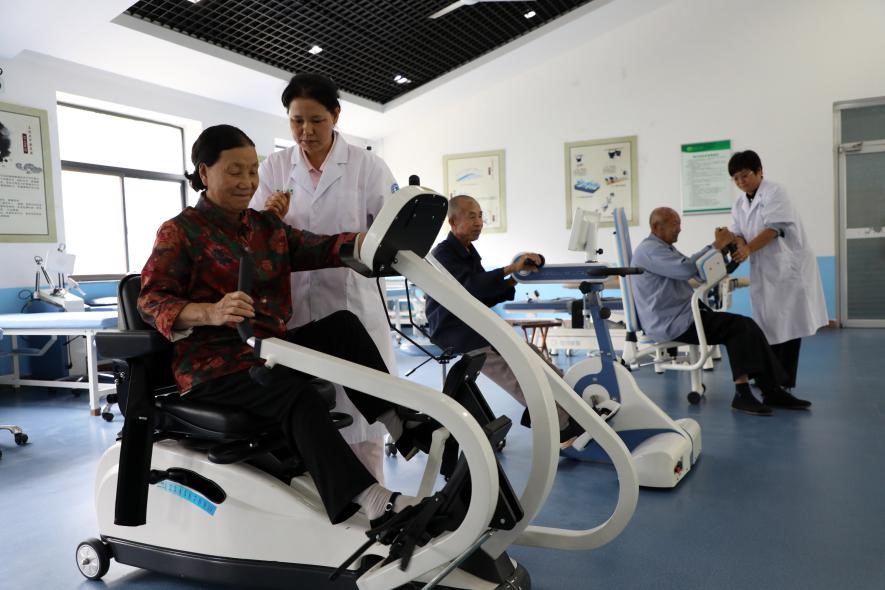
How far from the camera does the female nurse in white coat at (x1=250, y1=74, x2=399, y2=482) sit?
2.11 metres

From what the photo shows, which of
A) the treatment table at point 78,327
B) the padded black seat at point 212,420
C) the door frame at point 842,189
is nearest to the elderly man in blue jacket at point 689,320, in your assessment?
the padded black seat at point 212,420

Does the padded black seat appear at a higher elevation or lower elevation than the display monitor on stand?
lower

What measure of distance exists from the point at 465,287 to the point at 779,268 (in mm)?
2258

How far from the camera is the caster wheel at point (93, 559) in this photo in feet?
6.19

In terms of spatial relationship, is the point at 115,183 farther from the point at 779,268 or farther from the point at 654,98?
the point at 654,98

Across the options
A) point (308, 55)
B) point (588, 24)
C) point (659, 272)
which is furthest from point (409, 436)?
point (588, 24)

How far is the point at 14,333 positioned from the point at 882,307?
8374 millimetres

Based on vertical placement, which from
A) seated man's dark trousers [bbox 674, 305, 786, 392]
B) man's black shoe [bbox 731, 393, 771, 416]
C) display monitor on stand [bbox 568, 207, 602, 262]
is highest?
display monitor on stand [bbox 568, 207, 602, 262]

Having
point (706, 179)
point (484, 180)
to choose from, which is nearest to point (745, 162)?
point (706, 179)

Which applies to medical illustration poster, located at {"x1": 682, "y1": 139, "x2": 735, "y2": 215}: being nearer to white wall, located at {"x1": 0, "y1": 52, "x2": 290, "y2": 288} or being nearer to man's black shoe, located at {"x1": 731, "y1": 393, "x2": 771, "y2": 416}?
man's black shoe, located at {"x1": 731, "y1": 393, "x2": 771, "y2": 416}

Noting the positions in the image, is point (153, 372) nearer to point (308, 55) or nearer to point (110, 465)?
point (110, 465)

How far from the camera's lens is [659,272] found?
3.85m

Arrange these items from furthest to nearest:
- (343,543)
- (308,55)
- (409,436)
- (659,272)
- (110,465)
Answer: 1. (308,55)
2. (659,272)
3. (110,465)
4. (409,436)
5. (343,543)

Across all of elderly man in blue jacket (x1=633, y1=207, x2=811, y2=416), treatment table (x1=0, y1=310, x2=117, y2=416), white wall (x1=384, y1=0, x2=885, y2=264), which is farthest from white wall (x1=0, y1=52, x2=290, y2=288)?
elderly man in blue jacket (x1=633, y1=207, x2=811, y2=416)
